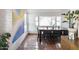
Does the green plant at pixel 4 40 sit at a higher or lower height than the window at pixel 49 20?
lower

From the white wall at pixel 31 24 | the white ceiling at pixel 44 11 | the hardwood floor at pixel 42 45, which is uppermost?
the white ceiling at pixel 44 11

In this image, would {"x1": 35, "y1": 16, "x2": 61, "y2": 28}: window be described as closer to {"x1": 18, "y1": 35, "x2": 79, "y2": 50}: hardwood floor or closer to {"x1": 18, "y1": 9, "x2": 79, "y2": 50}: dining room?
{"x1": 18, "y1": 9, "x2": 79, "y2": 50}: dining room

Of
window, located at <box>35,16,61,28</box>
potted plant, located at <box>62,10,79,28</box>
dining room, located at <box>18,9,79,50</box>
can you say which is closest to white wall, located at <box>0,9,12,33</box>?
dining room, located at <box>18,9,79,50</box>

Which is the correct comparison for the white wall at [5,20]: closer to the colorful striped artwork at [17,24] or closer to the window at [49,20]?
the colorful striped artwork at [17,24]

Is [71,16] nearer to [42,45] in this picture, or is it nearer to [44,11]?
[44,11]

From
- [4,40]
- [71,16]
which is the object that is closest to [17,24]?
[4,40]

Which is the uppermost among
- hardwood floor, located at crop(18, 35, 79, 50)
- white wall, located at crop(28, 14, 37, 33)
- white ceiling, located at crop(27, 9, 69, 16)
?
white ceiling, located at crop(27, 9, 69, 16)

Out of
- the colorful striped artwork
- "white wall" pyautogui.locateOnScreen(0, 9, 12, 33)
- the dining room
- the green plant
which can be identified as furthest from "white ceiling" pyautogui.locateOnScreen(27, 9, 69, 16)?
the green plant

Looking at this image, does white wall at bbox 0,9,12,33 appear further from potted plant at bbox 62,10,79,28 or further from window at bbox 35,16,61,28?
potted plant at bbox 62,10,79,28

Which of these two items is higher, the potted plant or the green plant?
the potted plant

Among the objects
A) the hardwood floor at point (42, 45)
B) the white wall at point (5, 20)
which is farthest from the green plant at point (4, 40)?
the hardwood floor at point (42, 45)
